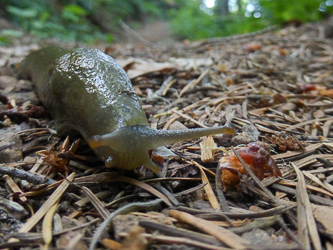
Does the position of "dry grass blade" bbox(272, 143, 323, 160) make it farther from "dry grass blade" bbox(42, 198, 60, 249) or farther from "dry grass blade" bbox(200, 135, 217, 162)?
"dry grass blade" bbox(42, 198, 60, 249)

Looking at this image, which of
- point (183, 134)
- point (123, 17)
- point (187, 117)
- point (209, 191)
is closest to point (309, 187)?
point (209, 191)

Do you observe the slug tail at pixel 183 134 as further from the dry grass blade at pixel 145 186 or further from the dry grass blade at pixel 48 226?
the dry grass blade at pixel 48 226

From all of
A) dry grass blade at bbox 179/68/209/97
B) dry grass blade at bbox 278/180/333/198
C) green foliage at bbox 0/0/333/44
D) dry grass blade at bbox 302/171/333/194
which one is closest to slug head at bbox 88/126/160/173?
dry grass blade at bbox 278/180/333/198

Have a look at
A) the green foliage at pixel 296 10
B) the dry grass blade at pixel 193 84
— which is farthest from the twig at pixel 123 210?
the green foliage at pixel 296 10

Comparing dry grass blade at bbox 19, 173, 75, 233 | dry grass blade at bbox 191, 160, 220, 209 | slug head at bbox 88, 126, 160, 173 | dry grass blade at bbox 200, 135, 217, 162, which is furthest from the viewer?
dry grass blade at bbox 200, 135, 217, 162

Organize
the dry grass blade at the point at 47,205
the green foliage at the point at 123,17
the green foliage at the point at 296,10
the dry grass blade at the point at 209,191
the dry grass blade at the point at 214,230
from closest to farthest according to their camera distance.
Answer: the dry grass blade at the point at 214,230 < the dry grass blade at the point at 47,205 < the dry grass blade at the point at 209,191 < the green foliage at the point at 296,10 < the green foliage at the point at 123,17

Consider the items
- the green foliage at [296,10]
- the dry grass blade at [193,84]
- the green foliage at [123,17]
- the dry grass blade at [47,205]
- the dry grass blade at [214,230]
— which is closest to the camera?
the dry grass blade at [214,230]
